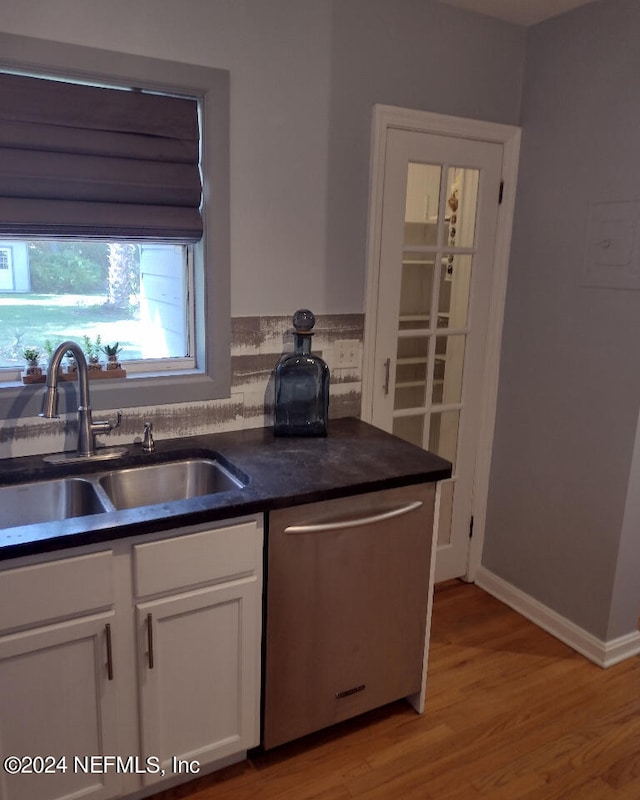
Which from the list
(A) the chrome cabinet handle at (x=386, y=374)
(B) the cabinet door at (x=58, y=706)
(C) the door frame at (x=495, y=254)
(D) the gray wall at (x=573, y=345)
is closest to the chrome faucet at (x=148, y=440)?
(B) the cabinet door at (x=58, y=706)

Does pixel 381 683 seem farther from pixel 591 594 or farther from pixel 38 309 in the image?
pixel 38 309

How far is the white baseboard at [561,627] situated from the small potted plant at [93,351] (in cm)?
196

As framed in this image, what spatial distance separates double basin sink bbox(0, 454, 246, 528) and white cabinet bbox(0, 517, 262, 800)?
24 cm

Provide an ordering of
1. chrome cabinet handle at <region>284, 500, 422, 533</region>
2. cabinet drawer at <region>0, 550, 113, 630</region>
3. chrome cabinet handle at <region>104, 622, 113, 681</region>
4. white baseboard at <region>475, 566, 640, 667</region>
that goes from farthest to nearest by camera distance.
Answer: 1. white baseboard at <region>475, 566, 640, 667</region>
2. chrome cabinet handle at <region>284, 500, 422, 533</region>
3. chrome cabinet handle at <region>104, 622, 113, 681</region>
4. cabinet drawer at <region>0, 550, 113, 630</region>

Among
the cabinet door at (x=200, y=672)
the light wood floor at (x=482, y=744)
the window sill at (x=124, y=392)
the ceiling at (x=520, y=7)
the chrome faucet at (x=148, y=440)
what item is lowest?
the light wood floor at (x=482, y=744)

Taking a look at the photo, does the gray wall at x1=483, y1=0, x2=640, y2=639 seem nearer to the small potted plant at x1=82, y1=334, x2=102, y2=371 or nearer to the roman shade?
the roman shade

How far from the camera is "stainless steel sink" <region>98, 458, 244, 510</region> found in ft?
6.47

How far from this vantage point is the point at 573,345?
2.47 m

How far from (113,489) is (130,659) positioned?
540 mm

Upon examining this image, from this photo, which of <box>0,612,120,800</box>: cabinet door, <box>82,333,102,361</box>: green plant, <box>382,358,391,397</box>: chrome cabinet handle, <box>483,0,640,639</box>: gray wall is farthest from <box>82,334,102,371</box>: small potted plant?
<box>483,0,640,639</box>: gray wall

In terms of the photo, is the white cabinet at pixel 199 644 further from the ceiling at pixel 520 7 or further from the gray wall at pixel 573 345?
the ceiling at pixel 520 7

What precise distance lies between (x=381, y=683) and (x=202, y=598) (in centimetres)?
74

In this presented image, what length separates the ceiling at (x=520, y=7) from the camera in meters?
2.31

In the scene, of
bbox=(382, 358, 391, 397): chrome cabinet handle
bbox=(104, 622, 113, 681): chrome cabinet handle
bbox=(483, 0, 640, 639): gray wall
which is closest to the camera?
bbox=(104, 622, 113, 681): chrome cabinet handle
